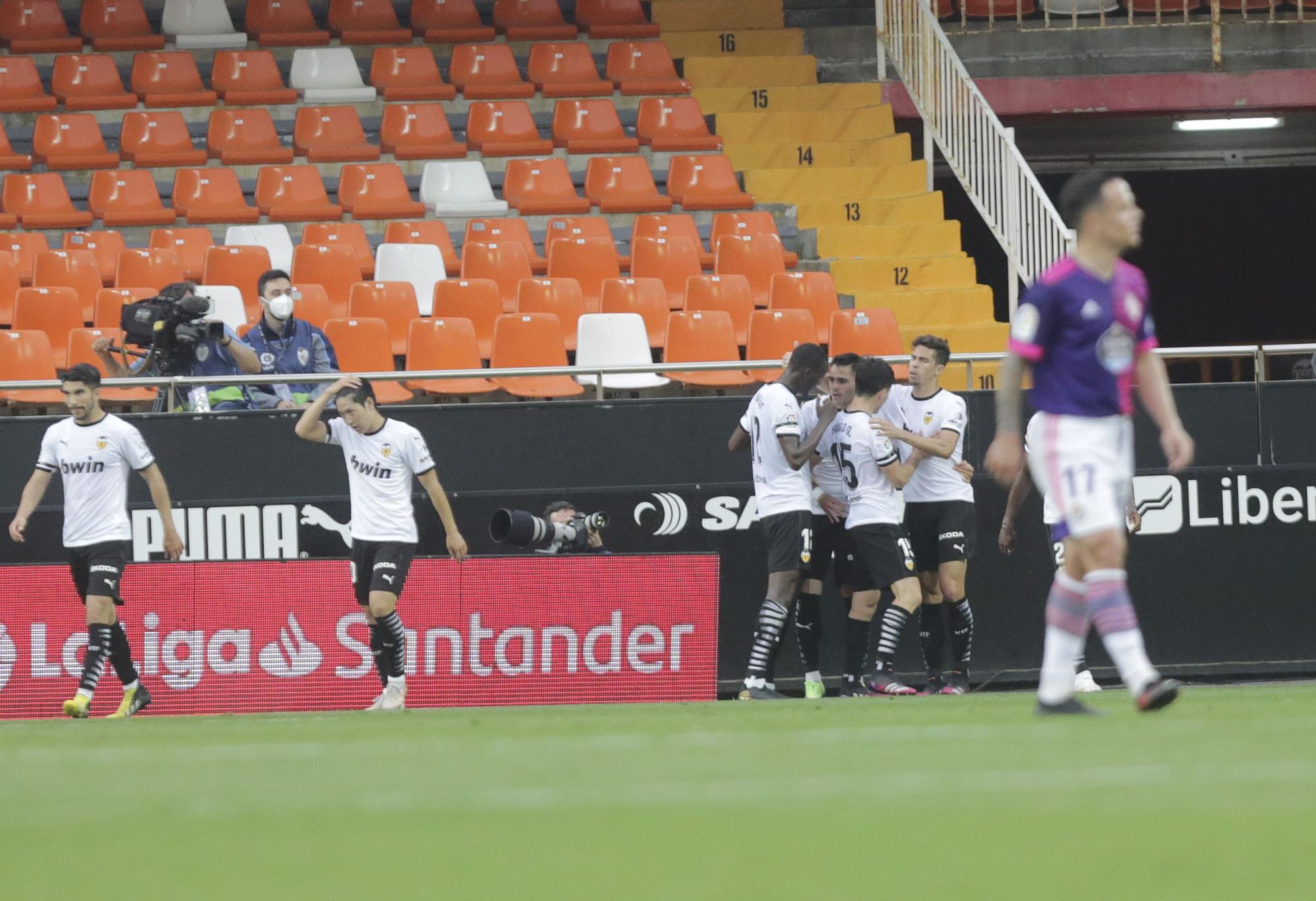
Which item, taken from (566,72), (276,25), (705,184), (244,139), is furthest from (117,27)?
(705,184)

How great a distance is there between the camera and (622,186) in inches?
666

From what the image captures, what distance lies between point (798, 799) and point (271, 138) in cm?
1427

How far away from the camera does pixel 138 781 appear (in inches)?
199

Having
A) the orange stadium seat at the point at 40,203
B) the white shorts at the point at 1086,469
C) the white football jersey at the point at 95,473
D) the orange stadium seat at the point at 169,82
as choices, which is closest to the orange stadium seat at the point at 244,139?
the orange stadium seat at the point at 169,82

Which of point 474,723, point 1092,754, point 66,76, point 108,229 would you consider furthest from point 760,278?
point 1092,754

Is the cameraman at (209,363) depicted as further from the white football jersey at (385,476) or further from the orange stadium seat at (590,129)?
the orange stadium seat at (590,129)

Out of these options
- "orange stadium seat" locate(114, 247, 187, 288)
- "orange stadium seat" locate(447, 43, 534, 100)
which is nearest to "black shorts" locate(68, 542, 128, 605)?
"orange stadium seat" locate(114, 247, 187, 288)

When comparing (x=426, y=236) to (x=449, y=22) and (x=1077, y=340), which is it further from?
(x=1077, y=340)

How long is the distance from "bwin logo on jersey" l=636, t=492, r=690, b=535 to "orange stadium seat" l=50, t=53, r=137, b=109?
9227 mm

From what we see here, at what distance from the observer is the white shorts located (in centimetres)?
576

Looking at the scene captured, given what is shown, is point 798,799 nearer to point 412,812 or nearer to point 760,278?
point 412,812

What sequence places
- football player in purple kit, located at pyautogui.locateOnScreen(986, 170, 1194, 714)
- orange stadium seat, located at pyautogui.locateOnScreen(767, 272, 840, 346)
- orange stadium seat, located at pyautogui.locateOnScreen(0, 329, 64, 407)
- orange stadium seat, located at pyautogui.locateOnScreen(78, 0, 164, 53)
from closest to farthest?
football player in purple kit, located at pyautogui.locateOnScreen(986, 170, 1194, 714)
orange stadium seat, located at pyautogui.locateOnScreen(0, 329, 64, 407)
orange stadium seat, located at pyautogui.locateOnScreen(767, 272, 840, 346)
orange stadium seat, located at pyautogui.locateOnScreen(78, 0, 164, 53)

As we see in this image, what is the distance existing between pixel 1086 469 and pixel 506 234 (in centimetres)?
1077

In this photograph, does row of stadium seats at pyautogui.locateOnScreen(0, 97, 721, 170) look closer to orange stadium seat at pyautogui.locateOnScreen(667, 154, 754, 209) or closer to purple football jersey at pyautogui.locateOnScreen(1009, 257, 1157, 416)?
orange stadium seat at pyautogui.locateOnScreen(667, 154, 754, 209)
